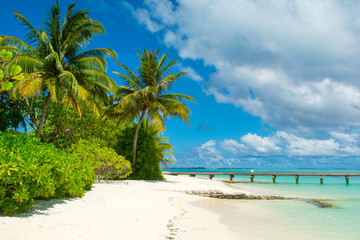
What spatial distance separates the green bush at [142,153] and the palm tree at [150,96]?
54 centimetres

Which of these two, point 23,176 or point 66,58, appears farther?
point 66,58

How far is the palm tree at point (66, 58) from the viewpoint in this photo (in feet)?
41.5

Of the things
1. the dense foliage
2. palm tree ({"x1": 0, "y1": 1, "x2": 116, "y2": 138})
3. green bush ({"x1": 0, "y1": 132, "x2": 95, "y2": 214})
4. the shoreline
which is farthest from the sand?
the dense foliage

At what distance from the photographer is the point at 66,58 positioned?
14.5 meters

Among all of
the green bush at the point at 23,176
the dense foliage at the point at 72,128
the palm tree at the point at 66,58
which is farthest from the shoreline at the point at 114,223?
the dense foliage at the point at 72,128

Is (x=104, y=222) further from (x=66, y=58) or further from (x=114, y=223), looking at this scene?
(x=66, y=58)

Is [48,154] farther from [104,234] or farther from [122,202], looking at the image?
[122,202]

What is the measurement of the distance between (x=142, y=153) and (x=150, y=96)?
3.90 m

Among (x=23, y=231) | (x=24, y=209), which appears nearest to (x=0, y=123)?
(x=24, y=209)

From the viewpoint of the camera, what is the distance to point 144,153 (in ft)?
54.5

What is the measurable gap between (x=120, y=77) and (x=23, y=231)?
50.1 feet

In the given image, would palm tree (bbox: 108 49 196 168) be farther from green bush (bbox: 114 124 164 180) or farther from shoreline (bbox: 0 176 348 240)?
shoreline (bbox: 0 176 348 240)

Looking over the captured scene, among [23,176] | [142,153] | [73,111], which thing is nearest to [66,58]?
[73,111]

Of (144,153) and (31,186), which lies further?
(144,153)
